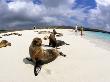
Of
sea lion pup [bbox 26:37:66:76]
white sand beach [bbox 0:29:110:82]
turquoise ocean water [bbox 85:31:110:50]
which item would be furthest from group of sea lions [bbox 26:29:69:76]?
turquoise ocean water [bbox 85:31:110:50]

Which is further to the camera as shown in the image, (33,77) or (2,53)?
(2,53)

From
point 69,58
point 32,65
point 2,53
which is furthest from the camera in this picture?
point 2,53

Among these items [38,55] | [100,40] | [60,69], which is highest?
[38,55]

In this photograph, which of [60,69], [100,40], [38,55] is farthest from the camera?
[100,40]

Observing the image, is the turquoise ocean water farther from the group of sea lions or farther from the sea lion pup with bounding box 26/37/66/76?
the sea lion pup with bounding box 26/37/66/76

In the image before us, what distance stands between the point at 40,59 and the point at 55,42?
8.01m

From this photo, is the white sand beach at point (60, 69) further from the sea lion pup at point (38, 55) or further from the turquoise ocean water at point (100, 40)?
the turquoise ocean water at point (100, 40)

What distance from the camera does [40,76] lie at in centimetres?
1223

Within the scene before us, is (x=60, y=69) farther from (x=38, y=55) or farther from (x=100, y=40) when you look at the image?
(x=100, y=40)

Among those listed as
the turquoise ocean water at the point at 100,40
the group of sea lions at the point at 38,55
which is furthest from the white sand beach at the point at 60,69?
the turquoise ocean water at the point at 100,40

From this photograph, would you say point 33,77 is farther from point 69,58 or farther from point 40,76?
point 69,58

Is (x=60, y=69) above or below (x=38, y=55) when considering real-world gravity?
below

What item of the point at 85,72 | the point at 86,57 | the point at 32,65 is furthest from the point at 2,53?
the point at 85,72

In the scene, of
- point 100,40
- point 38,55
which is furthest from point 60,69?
point 100,40
